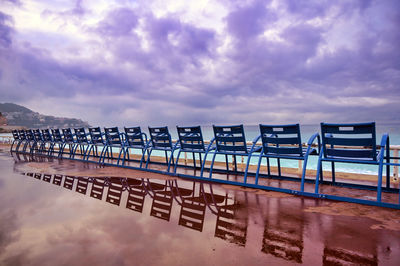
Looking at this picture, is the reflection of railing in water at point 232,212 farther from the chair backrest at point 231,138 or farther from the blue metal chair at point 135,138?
the blue metal chair at point 135,138

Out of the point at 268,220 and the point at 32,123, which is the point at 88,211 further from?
the point at 32,123

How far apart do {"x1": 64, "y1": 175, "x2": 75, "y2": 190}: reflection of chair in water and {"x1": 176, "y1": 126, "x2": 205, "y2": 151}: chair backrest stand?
2.19 meters

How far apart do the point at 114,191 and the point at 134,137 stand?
2624 millimetres

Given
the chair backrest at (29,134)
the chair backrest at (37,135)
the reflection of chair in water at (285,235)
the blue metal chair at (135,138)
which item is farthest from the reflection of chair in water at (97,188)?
the chair backrest at (29,134)


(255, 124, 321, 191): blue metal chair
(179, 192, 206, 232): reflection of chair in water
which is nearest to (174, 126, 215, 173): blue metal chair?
(255, 124, 321, 191): blue metal chair

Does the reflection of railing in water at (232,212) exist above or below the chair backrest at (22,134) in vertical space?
below

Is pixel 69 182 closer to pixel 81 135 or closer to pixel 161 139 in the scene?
pixel 161 139

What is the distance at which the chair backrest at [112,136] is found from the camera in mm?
7041

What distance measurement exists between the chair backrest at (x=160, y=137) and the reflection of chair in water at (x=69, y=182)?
187 cm

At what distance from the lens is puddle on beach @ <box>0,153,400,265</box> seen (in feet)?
6.21

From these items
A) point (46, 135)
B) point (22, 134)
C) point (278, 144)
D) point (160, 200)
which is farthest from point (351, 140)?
point (22, 134)

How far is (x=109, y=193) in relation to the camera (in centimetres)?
388

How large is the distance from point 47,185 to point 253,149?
3.65 meters

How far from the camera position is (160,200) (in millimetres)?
3508
